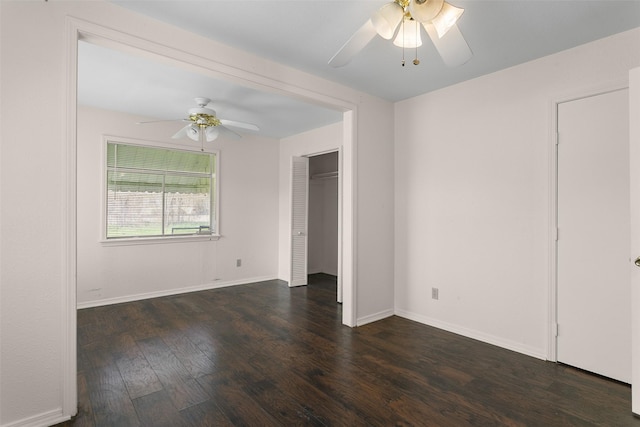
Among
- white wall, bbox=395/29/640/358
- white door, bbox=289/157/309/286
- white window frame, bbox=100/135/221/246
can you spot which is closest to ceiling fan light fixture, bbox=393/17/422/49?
white wall, bbox=395/29/640/358

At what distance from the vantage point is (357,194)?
3.64 metres

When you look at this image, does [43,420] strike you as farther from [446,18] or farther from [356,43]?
[446,18]

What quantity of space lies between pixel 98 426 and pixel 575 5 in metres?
3.94

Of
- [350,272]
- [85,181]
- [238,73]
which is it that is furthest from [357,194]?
[85,181]

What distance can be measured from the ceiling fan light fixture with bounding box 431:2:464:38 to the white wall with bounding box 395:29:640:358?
1610 millimetres

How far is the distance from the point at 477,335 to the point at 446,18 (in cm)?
285

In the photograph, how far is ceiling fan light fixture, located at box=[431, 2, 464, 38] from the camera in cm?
171

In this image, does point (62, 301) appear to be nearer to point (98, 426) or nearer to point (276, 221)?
point (98, 426)

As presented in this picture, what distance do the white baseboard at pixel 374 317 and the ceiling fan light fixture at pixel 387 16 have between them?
286 cm

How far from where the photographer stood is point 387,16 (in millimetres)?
1739

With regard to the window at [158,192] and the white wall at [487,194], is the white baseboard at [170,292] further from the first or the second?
the white wall at [487,194]

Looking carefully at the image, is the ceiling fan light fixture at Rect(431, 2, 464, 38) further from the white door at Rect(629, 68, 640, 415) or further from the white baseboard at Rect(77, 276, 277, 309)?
the white baseboard at Rect(77, 276, 277, 309)

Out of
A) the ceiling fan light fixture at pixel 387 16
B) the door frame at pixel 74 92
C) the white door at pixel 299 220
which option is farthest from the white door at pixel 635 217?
the white door at pixel 299 220

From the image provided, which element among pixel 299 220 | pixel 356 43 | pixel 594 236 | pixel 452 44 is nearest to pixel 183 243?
pixel 299 220
